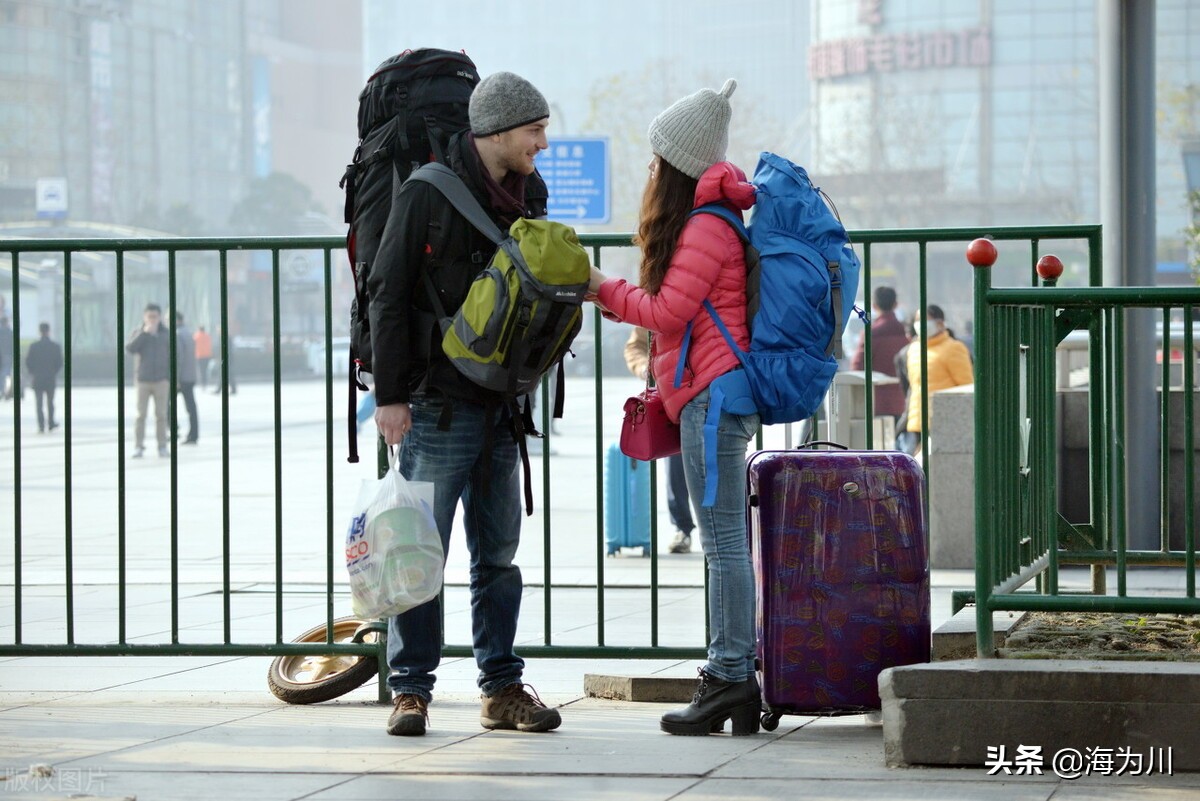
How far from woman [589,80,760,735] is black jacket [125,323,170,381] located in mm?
17975

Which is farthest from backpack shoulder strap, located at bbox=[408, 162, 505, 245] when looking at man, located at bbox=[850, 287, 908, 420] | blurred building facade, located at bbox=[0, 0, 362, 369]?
blurred building facade, located at bbox=[0, 0, 362, 369]

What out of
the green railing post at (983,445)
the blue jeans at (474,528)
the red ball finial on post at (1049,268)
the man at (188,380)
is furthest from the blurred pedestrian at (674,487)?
the man at (188,380)

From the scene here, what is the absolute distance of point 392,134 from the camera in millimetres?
4961

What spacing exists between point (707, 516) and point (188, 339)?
22261mm

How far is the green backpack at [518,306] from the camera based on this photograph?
15.2 feet

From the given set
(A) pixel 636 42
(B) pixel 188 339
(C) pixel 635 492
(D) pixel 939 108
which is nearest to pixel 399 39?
(A) pixel 636 42

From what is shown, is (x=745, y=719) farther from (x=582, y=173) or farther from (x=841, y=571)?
(x=582, y=173)

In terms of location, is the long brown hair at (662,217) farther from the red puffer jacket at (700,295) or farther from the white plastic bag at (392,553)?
the white plastic bag at (392,553)

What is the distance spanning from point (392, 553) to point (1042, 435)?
1.99 m

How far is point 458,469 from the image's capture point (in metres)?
4.96

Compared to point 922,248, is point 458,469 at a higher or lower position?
lower

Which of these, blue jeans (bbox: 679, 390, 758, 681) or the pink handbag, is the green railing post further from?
the pink handbag

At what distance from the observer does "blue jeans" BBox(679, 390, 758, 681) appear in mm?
4781

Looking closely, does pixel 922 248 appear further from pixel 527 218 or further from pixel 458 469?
pixel 458 469
